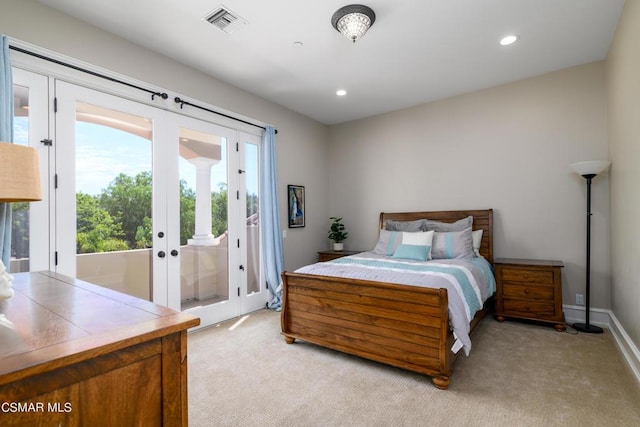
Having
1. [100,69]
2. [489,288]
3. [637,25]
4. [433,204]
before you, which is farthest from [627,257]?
[100,69]

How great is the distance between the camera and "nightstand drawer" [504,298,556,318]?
3.25 m

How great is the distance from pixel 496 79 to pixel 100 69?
4.10 meters

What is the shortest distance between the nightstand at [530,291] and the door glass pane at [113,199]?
12.1 feet

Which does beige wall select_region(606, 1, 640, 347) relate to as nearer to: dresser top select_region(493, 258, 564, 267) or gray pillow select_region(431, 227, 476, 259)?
dresser top select_region(493, 258, 564, 267)

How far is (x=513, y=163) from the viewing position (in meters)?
3.83

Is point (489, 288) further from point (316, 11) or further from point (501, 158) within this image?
point (316, 11)

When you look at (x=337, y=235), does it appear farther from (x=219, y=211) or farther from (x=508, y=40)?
(x=508, y=40)

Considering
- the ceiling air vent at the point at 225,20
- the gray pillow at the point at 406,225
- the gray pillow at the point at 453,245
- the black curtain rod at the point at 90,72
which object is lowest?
the gray pillow at the point at 453,245

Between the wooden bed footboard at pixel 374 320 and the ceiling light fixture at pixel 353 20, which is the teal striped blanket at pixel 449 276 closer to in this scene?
the wooden bed footboard at pixel 374 320

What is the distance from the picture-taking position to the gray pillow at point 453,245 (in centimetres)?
358

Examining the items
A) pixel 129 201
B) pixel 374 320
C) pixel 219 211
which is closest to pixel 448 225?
pixel 374 320

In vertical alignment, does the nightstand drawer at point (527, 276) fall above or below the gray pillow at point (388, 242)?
below

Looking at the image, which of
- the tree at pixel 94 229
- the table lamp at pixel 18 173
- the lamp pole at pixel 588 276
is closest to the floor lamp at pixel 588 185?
the lamp pole at pixel 588 276

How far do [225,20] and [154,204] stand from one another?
5.83 ft
